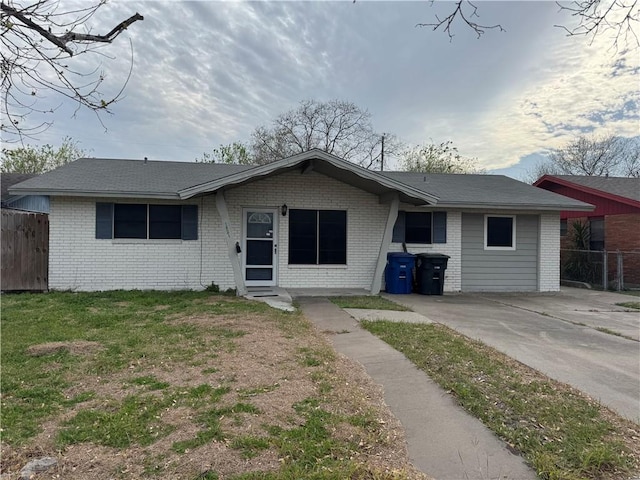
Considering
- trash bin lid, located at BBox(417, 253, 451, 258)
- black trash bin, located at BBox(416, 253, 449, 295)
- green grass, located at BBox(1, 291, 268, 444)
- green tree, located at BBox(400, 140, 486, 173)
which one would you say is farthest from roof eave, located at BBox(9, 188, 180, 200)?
green tree, located at BBox(400, 140, 486, 173)

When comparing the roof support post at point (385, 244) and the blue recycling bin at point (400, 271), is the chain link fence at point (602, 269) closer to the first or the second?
the blue recycling bin at point (400, 271)

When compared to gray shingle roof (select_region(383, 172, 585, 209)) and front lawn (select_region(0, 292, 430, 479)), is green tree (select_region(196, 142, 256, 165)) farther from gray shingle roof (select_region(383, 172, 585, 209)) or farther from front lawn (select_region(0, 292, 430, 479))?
front lawn (select_region(0, 292, 430, 479))

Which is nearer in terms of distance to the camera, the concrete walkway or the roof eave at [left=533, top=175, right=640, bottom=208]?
the concrete walkway

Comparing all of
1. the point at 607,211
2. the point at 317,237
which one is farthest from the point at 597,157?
the point at 317,237

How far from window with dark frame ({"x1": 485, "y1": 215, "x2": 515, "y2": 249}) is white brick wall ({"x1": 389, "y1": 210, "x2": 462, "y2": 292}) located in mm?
966

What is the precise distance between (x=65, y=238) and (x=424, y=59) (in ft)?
30.8

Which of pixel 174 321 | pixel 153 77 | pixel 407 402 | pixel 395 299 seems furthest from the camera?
pixel 395 299

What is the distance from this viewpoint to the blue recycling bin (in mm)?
11320

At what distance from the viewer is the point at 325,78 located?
54.1 feet

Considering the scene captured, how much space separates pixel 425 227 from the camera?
12.2 meters

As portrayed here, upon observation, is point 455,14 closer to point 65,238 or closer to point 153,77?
point 153,77

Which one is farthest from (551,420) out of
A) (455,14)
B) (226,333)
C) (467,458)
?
(226,333)

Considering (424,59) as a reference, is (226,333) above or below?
below

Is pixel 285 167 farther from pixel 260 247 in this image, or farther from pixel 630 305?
pixel 630 305
